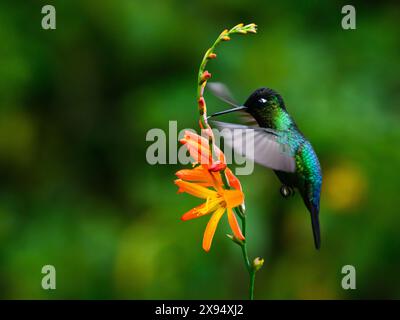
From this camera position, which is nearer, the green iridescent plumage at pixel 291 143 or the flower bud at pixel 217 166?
the flower bud at pixel 217 166

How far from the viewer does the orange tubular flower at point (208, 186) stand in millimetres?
2088

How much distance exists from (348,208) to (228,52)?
4.84ft

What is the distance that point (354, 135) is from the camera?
4039mm

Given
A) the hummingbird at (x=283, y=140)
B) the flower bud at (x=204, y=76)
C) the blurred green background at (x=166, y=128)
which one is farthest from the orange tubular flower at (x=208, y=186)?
the blurred green background at (x=166, y=128)

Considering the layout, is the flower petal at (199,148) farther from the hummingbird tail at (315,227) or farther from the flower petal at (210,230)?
the hummingbird tail at (315,227)

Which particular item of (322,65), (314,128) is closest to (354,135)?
(314,128)

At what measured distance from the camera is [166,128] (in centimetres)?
430

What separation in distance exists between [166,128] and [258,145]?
2.22 metres

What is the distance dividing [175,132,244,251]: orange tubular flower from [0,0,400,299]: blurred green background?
1559 mm

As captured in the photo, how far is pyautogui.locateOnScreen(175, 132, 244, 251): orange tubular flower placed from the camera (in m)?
2.09

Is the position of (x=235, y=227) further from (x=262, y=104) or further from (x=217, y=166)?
(x=262, y=104)

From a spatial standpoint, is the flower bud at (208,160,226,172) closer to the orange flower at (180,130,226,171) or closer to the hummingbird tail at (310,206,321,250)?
the orange flower at (180,130,226,171)

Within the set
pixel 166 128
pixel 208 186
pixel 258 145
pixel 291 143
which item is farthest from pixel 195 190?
pixel 166 128

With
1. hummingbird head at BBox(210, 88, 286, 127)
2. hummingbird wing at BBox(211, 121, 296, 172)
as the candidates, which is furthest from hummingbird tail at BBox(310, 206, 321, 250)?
hummingbird head at BBox(210, 88, 286, 127)
